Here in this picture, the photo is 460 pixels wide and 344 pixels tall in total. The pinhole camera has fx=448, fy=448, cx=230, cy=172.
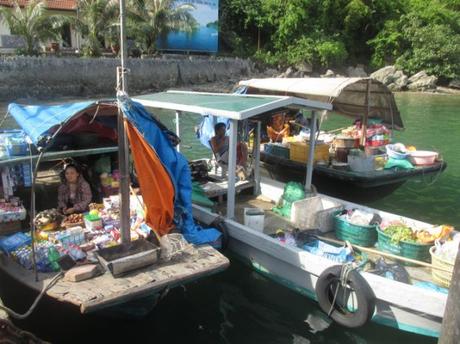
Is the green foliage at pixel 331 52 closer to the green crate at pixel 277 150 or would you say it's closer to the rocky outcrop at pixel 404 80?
the rocky outcrop at pixel 404 80

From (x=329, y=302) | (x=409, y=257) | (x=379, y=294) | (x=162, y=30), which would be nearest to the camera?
Result: (x=379, y=294)

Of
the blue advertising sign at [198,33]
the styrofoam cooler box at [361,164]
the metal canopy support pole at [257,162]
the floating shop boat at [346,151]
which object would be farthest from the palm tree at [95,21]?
the styrofoam cooler box at [361,164]

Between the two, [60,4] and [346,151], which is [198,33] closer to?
[60,4]

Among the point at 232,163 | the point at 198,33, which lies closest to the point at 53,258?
the point at 232,163

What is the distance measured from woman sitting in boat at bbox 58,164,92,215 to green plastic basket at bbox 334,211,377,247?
12.4 feet

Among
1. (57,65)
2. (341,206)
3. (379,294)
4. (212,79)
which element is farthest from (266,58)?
(379,294)

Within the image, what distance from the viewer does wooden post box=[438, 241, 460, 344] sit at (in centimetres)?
275

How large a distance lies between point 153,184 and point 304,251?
6.88 ft

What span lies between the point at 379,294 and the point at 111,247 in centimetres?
304

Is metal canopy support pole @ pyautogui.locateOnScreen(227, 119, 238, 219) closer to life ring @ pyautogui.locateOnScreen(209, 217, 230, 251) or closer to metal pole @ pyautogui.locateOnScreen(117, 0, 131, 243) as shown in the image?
life ring @ pyautogui.locateOnScreen(209, 217, 230, 251)

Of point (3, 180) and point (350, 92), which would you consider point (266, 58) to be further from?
point (3, 180)

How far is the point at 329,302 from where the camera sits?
5.42m

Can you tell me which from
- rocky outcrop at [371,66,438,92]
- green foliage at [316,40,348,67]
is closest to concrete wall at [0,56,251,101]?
green foliage at [316,40,348,67]

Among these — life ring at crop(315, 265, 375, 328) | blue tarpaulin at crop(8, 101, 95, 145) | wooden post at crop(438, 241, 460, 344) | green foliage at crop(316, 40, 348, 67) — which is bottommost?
life ring at crop(315, 265, 375, 328)
